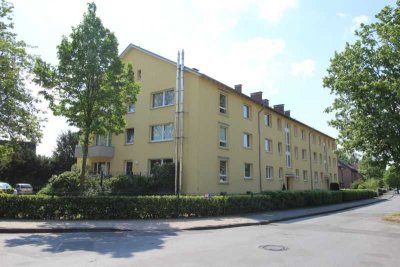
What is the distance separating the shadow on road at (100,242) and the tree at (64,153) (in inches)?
1351

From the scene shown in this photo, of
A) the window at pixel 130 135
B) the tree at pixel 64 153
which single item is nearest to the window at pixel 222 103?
the window at pixel 130 135

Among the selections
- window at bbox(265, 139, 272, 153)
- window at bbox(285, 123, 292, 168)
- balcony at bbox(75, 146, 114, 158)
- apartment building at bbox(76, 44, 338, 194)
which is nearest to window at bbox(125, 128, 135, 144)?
apartment building at bbox(76, 44, 338, 194)

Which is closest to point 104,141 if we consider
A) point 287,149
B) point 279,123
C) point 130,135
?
point 130,135

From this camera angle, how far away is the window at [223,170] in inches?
1020

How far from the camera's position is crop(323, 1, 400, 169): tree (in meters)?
17.5

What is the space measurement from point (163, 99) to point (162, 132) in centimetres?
252

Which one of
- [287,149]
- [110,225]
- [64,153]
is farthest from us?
[64,153]

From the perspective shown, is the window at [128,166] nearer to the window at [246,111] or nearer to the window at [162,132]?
the window at [162,132]

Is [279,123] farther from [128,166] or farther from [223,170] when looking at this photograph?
[128,166]

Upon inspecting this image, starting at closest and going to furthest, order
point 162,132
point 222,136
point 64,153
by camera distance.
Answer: point 162,132
point 222,136
point 64,153

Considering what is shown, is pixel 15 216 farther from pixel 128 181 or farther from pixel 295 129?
pixel 295 129

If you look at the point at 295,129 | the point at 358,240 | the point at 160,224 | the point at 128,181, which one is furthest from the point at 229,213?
the point at 295,129

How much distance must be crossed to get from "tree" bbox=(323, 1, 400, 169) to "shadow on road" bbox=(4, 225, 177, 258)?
39.3ft

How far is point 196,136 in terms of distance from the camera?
23922 mm
